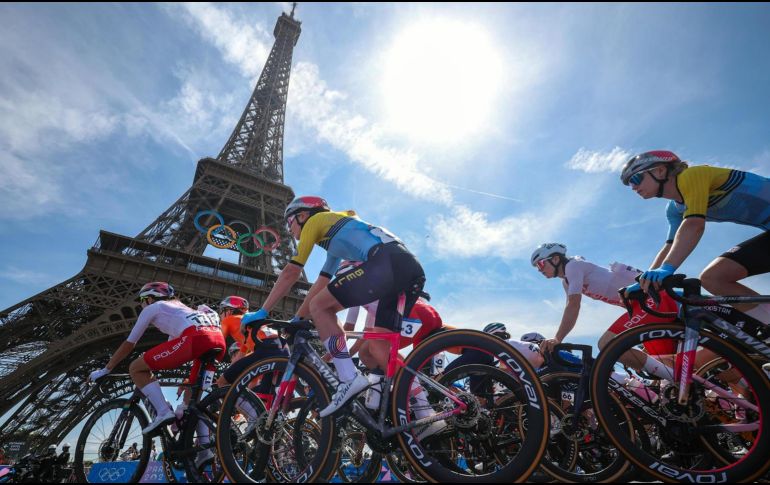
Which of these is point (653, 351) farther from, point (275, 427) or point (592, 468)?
point (275, 427)

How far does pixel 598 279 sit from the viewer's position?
4.29 m

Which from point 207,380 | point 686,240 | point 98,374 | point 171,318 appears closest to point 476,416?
point 686,240

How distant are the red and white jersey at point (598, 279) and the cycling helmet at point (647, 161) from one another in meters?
1.22

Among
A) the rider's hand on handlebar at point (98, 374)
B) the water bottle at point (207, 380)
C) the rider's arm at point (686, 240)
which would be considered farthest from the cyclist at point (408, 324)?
the rider's hand on handlebar at point (98, 374)

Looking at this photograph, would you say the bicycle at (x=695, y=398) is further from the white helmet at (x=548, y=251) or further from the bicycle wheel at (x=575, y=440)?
the white helmet at (x=548, y=251)

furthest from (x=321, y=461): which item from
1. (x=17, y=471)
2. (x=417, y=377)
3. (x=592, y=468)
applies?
(x=17, y=471)

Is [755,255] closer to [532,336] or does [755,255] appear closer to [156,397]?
[532,336]

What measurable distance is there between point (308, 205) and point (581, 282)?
3.22 metres

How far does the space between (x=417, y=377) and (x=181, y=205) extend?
2911 cm

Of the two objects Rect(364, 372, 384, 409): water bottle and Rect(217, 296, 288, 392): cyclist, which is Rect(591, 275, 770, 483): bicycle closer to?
Rect(364, 372, 384, 409): water bottle

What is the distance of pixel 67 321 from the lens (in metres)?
19.3

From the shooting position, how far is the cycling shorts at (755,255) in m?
3.04

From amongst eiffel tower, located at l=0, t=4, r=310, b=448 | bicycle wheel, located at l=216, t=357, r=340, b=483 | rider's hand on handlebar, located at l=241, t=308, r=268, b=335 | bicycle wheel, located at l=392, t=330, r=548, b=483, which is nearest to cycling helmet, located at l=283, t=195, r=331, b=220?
rider's hand on handlebar, located at l=241, t=308, r=268, b=335

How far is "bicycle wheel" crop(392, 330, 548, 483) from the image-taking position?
2.30 meters
